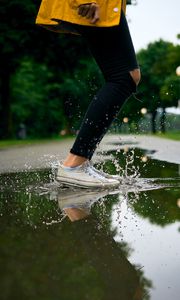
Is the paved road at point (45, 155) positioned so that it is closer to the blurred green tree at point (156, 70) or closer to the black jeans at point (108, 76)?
the black jeans at point (108, 76)

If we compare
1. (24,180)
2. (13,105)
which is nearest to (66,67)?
(13,105)

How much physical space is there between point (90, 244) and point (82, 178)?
1730 millimetres

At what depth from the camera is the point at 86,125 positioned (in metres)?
3.88

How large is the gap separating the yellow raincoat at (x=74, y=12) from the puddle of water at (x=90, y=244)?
1.13 meters

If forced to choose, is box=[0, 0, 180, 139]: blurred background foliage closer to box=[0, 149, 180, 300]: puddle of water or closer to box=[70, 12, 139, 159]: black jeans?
box=[70, 12, 139, 159]: black jeans

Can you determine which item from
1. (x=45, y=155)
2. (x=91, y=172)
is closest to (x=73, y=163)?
(x=91, y=172)

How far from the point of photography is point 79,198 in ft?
10.8

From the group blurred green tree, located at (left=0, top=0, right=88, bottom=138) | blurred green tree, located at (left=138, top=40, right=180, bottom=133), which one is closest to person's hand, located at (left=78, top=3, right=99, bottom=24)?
blurred green tree, located at (left=0, top=0, right=88, bottom=138)

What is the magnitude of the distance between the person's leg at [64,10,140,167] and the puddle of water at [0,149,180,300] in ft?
1.38

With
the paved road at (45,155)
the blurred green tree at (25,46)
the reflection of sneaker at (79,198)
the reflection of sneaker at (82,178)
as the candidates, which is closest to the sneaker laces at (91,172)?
the reflection of sneaker at (82,178)

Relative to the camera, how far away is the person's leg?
380cm

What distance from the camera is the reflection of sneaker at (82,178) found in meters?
3.76

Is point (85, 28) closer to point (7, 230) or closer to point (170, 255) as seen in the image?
A: point (7, 230)

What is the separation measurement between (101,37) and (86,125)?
610mm
